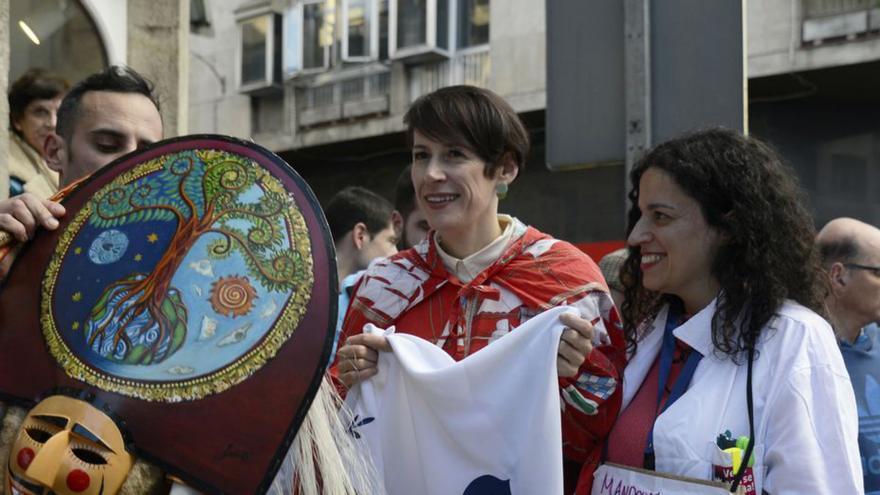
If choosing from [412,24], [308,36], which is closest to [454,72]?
[412,24]

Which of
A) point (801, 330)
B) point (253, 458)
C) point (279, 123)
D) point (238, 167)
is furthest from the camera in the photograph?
point (279, 123)

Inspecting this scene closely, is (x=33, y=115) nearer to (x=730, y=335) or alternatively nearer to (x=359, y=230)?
(x=359, y=230)

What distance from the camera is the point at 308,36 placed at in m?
19.8

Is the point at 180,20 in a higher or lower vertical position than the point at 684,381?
higher

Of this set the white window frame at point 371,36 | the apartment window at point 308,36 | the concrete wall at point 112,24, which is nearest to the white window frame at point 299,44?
the apartment window at point 308,36

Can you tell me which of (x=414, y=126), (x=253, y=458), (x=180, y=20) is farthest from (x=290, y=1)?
(x=253, y=458)

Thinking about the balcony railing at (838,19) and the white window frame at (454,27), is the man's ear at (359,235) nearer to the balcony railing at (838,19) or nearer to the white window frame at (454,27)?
the balcony railing at (838,19)

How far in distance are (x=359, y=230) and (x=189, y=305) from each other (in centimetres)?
341

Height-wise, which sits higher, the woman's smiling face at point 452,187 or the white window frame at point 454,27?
the white window frame at point 454,27

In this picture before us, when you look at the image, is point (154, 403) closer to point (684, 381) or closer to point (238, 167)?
point (238, 167)

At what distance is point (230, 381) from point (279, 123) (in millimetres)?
17765

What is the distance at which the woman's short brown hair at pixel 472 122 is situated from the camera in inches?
131

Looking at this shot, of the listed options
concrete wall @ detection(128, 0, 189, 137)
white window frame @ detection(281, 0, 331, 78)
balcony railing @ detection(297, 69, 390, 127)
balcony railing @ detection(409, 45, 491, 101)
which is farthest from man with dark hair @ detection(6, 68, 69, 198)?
white window frame @ detection(281, 0, 331, 78)

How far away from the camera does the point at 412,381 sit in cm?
303
